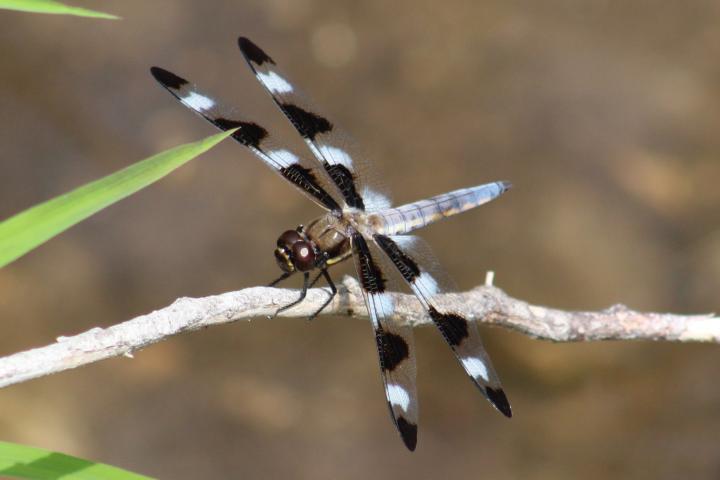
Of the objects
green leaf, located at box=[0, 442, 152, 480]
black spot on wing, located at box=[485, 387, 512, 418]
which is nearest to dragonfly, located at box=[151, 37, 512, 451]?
black spot on wing, located at box=[485, 387, 512, 418]

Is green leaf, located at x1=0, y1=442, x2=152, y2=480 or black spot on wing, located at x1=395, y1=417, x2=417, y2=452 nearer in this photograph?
green leaf, located at x1=0, y1=442, x2=152, y2=480

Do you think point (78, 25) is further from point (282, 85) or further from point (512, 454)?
point (512, 454)

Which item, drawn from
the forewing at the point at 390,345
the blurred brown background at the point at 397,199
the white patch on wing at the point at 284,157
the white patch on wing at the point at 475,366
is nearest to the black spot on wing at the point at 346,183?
the white patch on wing at the point at 284,157

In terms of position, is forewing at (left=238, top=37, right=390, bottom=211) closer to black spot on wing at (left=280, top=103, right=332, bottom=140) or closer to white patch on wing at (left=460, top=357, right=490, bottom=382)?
black spot on wing at (left=280, top=103, right=332, bottom=140)

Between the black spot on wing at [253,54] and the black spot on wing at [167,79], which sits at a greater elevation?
the black spot on wing at [253,54]

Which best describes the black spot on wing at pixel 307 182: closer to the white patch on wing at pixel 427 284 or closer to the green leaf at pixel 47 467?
the white patch on wing at pixel 427 284

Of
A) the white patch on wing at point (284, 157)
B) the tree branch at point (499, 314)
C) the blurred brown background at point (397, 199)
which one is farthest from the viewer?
the blurred brown background at point (397, 199)

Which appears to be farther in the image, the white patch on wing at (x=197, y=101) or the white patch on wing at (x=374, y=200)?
the white patch on wing at (x=374, y=200)
